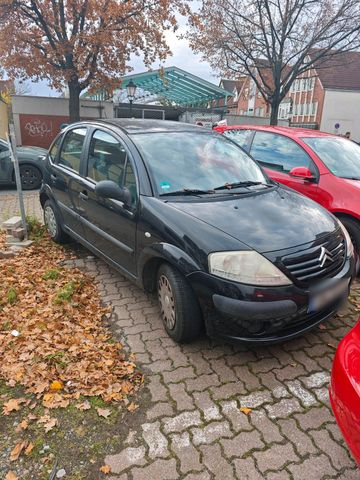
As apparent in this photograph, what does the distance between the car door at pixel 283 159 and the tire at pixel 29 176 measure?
6777 mm

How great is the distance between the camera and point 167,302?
120 inches

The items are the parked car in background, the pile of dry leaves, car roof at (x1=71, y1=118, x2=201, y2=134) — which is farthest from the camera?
the parked car in background

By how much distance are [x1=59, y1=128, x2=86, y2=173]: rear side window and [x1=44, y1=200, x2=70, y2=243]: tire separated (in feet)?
2.28

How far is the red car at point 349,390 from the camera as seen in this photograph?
1.68 metres

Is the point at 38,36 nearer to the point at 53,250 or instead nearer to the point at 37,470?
the point at 53,250

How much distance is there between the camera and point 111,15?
46.5 ft

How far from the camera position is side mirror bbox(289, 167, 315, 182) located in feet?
15.4

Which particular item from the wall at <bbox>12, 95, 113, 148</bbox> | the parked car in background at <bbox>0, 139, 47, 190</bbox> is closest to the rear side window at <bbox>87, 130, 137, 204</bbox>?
the parked car in background at <bbox>0, 139, 47, 190</bbox>

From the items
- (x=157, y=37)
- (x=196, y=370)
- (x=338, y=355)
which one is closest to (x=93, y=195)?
(x=196, y=370)

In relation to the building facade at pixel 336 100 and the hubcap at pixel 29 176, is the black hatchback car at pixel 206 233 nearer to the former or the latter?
the hubcap at pixel 29 176

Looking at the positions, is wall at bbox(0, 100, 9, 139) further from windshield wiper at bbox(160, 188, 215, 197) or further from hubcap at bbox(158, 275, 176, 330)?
hubcap at bbox(158, 275, 176, 330)

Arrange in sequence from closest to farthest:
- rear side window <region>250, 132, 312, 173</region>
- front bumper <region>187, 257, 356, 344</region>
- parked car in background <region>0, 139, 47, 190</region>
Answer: front bumper <region>187, 257, 356, 344</region>, rear side window <region>250, 132, 312, 173</region>, parked car in background <region>0, 139, 47, 190</region>

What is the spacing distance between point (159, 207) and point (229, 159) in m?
1.22

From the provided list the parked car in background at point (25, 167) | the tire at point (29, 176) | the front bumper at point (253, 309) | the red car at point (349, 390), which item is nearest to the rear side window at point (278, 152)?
the front bumper at point (253, 309)
